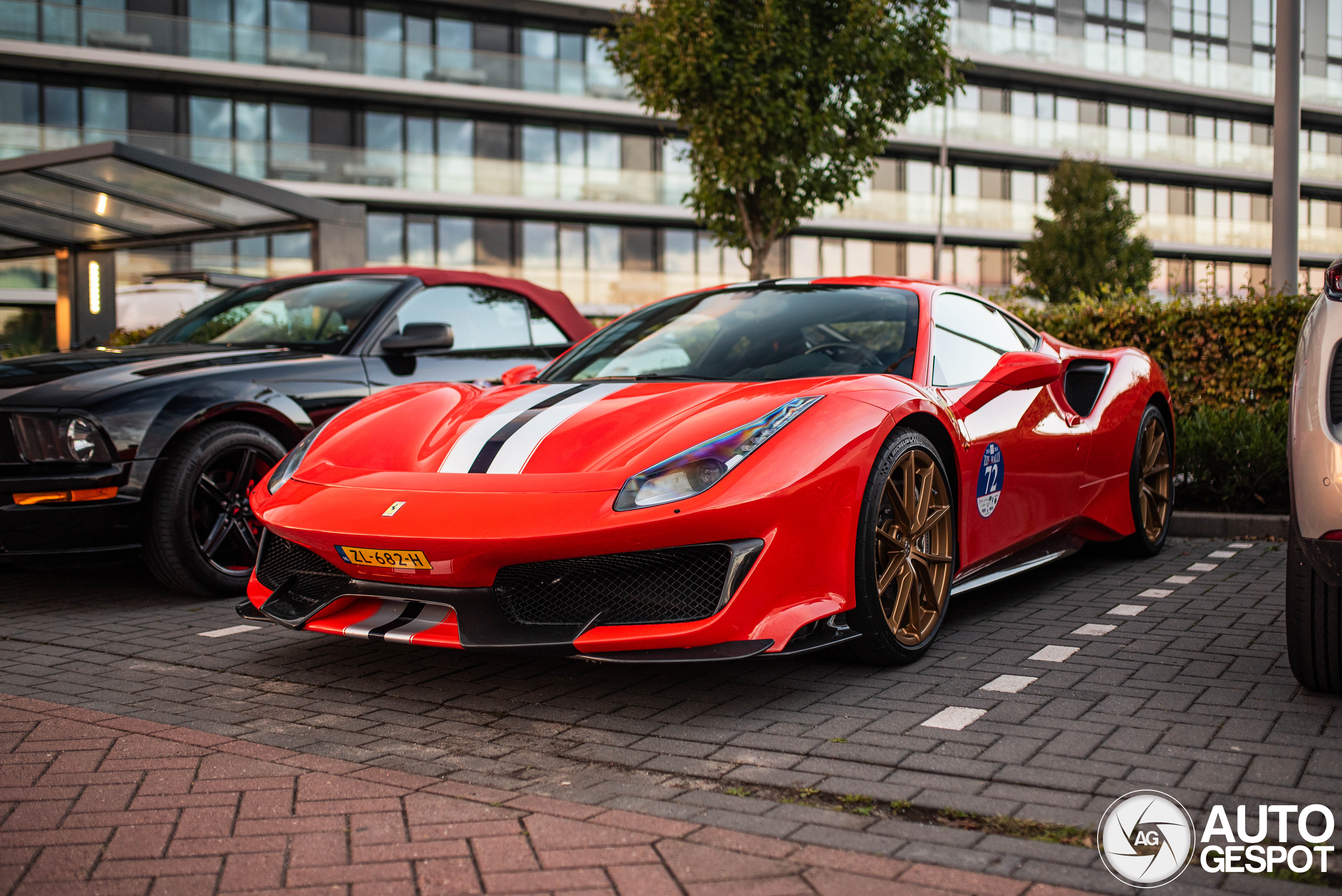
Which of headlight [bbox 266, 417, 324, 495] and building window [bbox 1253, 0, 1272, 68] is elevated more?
building window [bbox 1253, 0, 1272, 68]

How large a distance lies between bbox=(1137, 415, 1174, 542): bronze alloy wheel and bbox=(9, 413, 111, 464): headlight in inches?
182

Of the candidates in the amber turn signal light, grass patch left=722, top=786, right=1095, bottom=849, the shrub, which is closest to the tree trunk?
the shrub

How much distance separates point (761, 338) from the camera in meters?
4.33

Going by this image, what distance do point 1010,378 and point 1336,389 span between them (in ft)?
4.77

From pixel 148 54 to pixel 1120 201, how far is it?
24542 millimetres

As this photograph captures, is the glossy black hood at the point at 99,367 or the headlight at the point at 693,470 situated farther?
the glossy black hood at the point at 99,367

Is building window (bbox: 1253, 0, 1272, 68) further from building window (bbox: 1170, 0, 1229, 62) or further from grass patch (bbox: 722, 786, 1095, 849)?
grass patch (bbox: 722, 786, 1095, 849)

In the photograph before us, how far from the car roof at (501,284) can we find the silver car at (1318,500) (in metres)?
3.83

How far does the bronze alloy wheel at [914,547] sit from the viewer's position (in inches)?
143

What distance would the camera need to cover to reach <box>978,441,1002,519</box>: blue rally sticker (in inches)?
161

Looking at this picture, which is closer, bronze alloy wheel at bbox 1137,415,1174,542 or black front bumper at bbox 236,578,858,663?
black front bumper at bbox 236,578,858,663

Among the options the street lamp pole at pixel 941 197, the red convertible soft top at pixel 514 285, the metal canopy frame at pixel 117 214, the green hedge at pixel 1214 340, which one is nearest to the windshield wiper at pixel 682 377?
the red convertible soft top at pixel 514 285

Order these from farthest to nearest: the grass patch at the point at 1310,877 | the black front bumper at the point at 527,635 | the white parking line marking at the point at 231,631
Result: 1. the white parking line marking at the point at 231,631
2. the black front bumper at the point at 527,635
3. the grass patch at the point at 1310,877

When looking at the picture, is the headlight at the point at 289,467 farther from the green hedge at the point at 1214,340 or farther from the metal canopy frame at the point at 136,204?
the green hedge at the point at 1214,340
